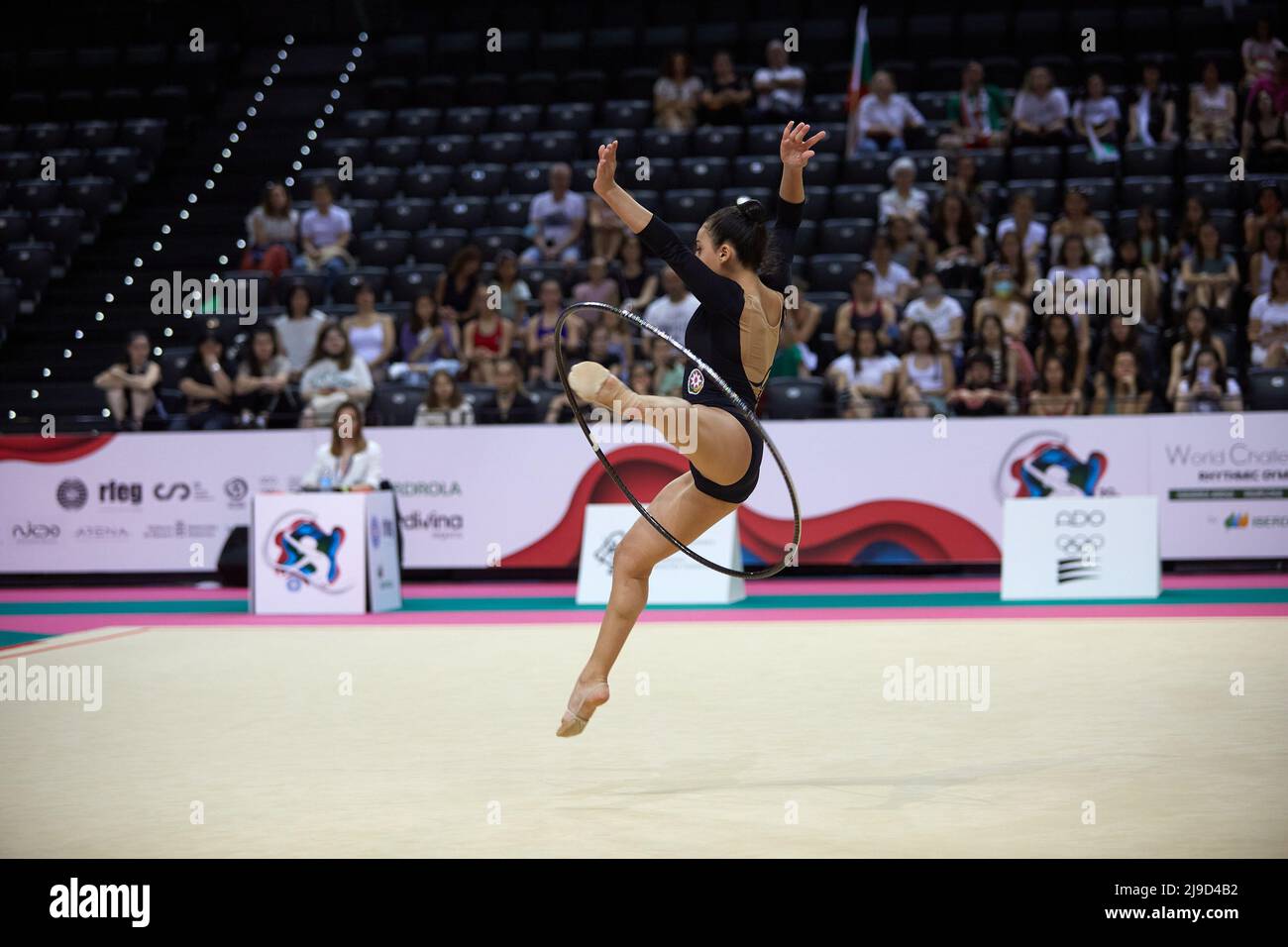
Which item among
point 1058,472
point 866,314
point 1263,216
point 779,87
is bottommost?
point 1058,472

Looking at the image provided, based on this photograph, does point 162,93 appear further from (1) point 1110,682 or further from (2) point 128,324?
(1) point 1110,682

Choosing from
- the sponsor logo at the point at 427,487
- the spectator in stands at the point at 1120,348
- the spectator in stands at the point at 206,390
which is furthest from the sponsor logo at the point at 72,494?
the spectator in stands at the point at 1120,348

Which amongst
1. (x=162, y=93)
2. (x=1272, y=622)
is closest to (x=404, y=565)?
(x=1272, y=622)

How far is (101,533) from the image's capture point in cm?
1357

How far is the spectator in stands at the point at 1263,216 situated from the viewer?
1384cm

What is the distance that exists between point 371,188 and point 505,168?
5.23 feet

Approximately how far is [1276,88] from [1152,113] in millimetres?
1233

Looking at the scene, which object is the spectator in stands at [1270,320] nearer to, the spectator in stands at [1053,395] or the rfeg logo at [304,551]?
the spectator in stands at [1053,395]

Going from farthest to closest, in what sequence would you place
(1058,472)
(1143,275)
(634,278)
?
(634,278)
(1143,275)
(1058,472)

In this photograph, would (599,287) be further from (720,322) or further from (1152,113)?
(720,322)

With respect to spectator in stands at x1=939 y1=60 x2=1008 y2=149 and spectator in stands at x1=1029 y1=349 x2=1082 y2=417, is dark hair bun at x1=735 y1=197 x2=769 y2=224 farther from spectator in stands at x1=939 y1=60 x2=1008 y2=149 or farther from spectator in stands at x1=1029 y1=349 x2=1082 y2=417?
spectator in stands at x1=939 y1=60 x2=1008 y2=149

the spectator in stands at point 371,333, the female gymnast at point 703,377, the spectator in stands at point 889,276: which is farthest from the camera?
the spectator in stands at point 371,333

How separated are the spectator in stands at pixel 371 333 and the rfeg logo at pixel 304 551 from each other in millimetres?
2995

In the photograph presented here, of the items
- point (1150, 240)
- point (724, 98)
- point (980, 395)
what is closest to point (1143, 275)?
point (1150, 240)
